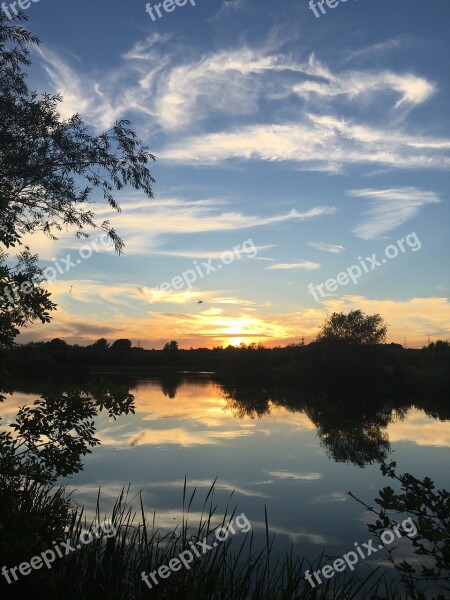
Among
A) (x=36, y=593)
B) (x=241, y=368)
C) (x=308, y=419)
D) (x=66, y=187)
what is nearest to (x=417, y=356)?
(x=241, y=368)

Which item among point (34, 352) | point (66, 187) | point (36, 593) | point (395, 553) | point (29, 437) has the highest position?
point (66, 187)

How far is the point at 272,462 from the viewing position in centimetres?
1819

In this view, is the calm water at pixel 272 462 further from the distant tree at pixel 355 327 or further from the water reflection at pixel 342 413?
the distant tree at pixel 355 327

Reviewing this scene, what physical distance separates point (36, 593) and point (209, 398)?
39760 millimetres

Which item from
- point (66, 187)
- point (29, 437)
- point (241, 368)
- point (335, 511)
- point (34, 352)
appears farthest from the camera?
point (241, 368)

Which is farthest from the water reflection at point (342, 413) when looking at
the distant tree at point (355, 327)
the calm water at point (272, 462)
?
the distant tree at point (355, 327)

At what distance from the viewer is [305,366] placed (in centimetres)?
6300

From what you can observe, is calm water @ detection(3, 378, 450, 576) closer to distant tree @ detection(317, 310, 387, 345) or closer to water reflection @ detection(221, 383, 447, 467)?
water reflection @ detection(221, 383, 447, 467)

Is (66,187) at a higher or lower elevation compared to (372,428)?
higher

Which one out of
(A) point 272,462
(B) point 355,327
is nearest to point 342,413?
(A) point 272,462

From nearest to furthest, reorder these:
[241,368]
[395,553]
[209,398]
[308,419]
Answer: [395,553]
[308,419]
[209,398]
[241,368]

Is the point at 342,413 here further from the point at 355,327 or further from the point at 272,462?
the point at 355,327

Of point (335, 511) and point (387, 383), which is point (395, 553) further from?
point (387, 383)

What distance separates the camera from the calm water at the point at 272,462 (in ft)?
37.9
